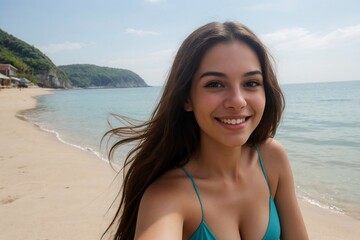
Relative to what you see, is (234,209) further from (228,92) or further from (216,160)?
(228,92)

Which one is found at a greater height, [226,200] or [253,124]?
[253,124]

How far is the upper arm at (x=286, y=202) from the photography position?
83.1 inches

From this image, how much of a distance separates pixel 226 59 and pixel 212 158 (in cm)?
61

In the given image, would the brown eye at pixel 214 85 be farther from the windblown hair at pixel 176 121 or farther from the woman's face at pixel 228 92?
the windblown hair at pixel 176 121

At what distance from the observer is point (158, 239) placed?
1.48m

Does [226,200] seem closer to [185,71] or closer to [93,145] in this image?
[185,71]

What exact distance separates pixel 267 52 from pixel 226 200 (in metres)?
0.90

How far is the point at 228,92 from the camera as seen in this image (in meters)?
1.76

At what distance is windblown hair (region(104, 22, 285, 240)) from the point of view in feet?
5.94

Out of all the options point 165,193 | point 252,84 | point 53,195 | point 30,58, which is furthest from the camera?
point 30,58

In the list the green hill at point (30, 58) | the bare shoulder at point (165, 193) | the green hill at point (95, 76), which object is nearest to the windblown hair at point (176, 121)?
the bare shoulder at point (165, 193)

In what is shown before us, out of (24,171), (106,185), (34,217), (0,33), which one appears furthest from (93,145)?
(0,33)

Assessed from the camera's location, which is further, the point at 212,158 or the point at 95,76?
the point at 95,76

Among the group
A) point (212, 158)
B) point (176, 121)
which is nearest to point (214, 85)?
point (176, 121)
